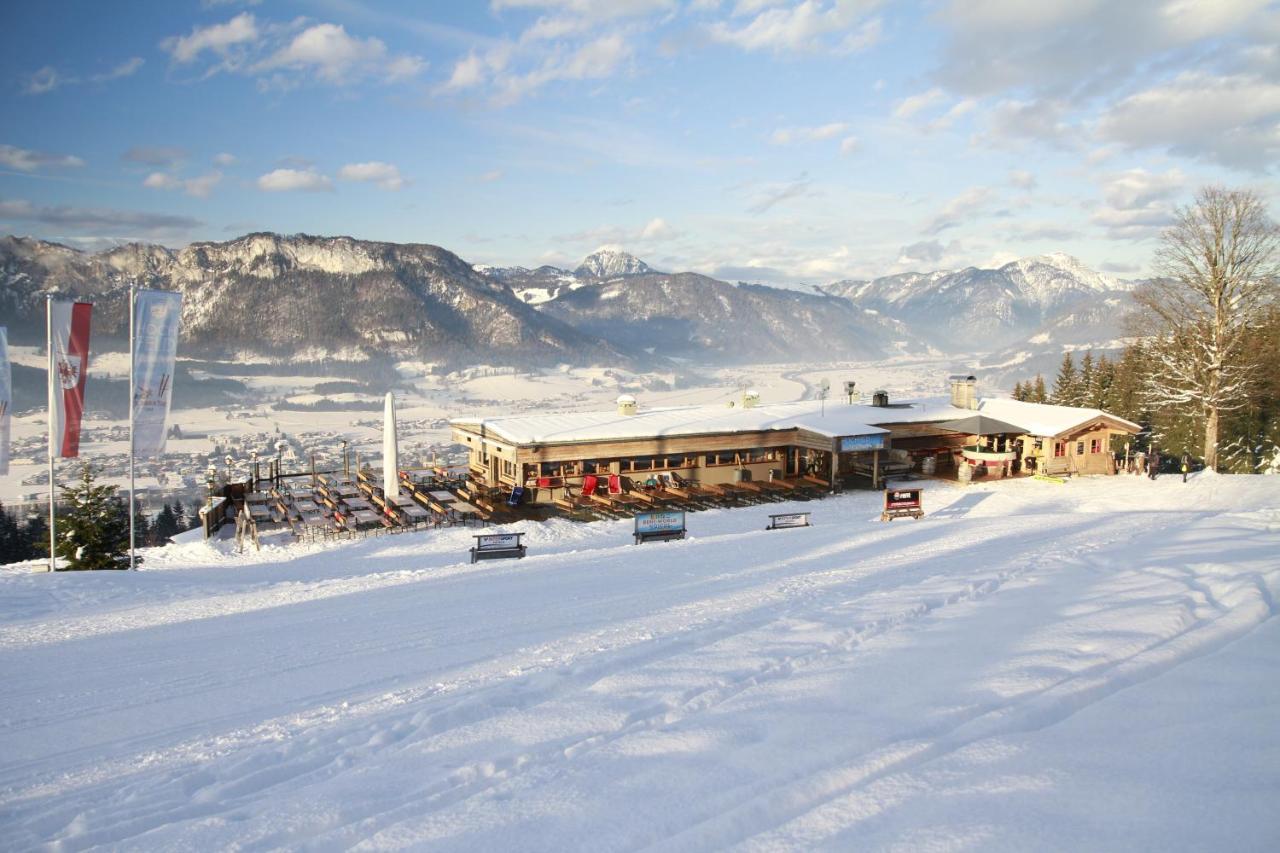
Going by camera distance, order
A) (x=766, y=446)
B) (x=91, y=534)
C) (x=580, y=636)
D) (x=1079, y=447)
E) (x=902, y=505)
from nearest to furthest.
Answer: (x=580, y=636)
(x=91, y=534)
(x=902, y=505)
(x=766, y=446)
(x=1079, y=447)

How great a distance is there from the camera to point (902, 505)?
69.5 feet

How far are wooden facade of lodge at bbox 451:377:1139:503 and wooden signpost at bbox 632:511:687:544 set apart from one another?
788 cm

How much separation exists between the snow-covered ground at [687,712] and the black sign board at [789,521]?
7074 millimetres

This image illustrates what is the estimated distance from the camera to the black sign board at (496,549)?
17344mm

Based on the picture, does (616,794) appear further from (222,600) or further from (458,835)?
(222,600)

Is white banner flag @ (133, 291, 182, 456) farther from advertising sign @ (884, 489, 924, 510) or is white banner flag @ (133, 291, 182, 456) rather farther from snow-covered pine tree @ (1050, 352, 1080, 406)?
snow-covered pine tree @ (1050, 352, 1080, 406)

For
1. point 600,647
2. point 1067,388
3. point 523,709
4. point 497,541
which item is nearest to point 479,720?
point 523,709

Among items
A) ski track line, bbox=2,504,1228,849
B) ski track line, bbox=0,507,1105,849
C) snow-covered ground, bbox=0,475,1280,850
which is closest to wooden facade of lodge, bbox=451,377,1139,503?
snow-covered ground, bbox=0,475,1280,850

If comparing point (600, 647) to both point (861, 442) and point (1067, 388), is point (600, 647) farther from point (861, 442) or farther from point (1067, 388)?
point (1067, 388)

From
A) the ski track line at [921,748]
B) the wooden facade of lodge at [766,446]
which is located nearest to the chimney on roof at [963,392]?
the wooden facade of lodge at [766,446]

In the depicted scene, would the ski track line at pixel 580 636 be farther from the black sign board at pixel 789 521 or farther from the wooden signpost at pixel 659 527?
the black sign board at pixel 789 521

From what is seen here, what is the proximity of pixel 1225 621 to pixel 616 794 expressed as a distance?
6.81 metres

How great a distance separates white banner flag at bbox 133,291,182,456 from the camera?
1792 centimetres

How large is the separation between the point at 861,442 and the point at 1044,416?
9.37 m
